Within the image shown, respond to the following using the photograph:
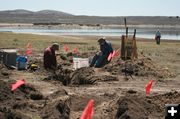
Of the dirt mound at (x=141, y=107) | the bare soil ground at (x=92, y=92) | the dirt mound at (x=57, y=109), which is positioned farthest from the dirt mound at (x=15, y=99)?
the dirt mound at (x=141, y=107)

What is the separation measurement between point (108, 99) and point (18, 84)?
2509 mm

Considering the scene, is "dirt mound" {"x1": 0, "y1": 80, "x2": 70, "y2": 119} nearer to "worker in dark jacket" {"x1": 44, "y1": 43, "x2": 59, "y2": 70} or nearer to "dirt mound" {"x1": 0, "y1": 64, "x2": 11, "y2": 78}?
"dirt mound" {"x1": 0, "y1": 64, "x2": 11, "y2": 78}

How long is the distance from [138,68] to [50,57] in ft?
11.3

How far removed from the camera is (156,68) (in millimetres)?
18109

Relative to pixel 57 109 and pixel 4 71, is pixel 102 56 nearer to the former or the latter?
pixel 4 71

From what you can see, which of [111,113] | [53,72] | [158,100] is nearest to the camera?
[111,113]

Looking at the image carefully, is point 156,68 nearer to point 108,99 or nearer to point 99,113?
point 108,99

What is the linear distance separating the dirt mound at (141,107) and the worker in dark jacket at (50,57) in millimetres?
6156

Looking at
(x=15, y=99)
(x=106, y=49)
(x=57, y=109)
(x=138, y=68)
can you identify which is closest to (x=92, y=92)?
(x=15, y=99)

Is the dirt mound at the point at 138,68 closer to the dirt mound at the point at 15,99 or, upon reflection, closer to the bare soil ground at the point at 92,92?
the bare soil ground at the point at 92,92

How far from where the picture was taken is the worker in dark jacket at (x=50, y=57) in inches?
667

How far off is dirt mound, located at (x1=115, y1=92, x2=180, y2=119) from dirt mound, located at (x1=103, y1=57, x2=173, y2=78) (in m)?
5.37

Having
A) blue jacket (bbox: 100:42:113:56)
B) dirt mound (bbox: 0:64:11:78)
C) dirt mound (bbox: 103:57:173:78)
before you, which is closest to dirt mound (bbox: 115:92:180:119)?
dirt mound (bbox: 103:57:173:78)

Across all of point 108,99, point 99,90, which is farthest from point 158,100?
point 99,90
